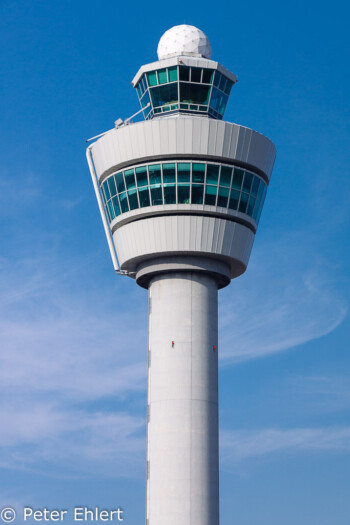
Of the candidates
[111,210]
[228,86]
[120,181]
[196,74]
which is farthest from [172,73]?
[111,210]

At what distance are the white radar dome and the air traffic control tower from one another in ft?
8.10

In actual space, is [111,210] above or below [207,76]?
below

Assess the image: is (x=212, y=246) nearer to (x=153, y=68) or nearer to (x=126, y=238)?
(x=126, y=238)

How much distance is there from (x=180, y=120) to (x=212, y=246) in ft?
29.1

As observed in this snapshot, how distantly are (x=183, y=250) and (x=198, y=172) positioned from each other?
5.44 m

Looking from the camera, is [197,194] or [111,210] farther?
[111,210]

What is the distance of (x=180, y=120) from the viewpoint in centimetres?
6200

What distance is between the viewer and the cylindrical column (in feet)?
193

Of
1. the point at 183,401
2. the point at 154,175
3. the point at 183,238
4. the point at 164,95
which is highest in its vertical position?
the point at 164,95

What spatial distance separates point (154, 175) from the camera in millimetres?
62188

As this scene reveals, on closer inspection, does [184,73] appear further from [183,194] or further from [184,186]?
[183,194]

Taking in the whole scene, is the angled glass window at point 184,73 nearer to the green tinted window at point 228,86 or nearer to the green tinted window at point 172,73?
the green tinted window at point 172,73

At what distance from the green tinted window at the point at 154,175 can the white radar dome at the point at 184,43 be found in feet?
35.3

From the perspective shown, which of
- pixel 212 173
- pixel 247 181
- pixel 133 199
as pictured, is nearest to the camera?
pixel 212 173
